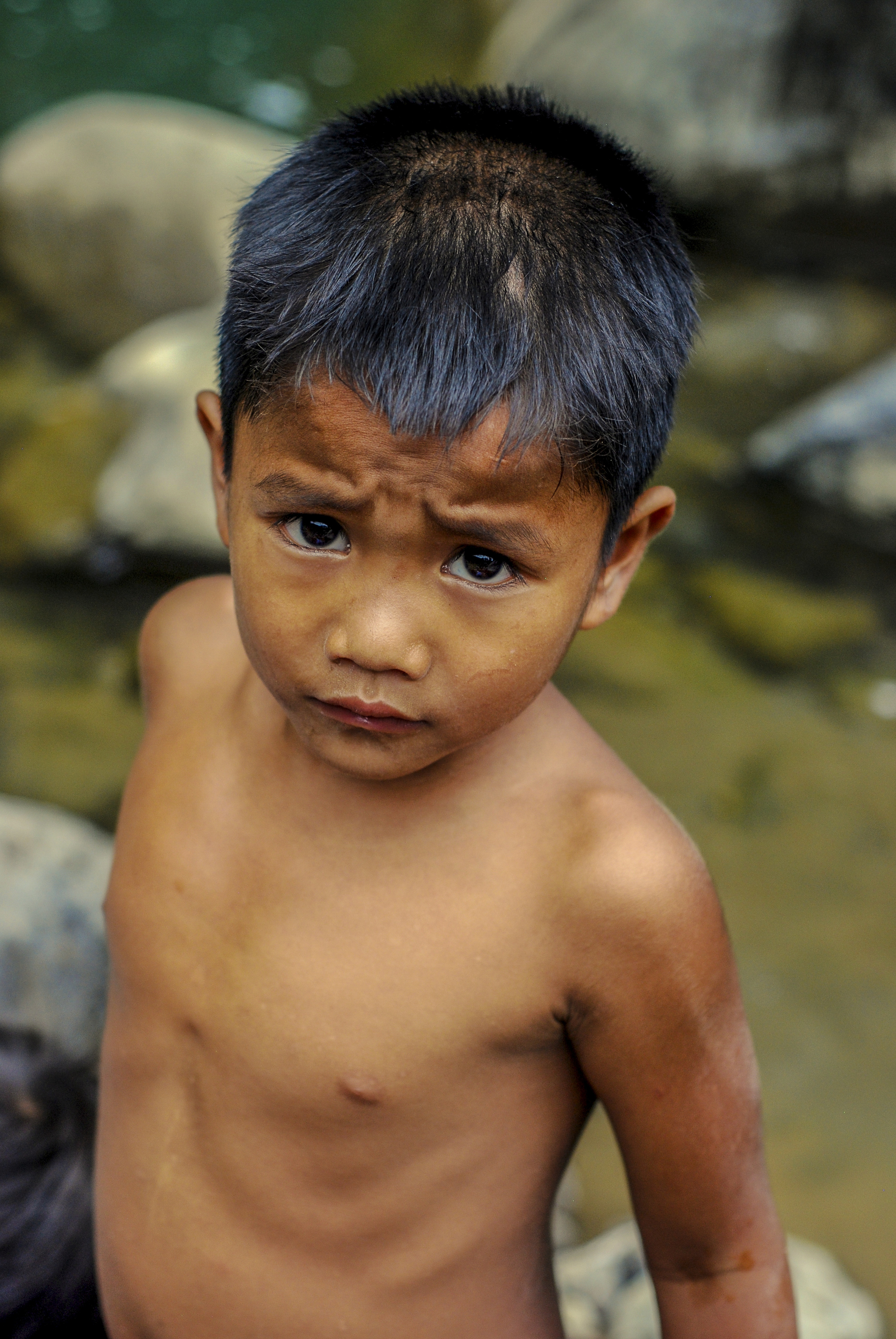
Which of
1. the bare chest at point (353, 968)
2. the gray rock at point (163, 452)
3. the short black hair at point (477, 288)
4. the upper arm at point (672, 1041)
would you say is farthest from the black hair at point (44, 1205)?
the gray rock at point (163, 452)

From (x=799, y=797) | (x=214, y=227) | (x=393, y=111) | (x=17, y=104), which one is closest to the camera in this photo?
(x=393, y=111)

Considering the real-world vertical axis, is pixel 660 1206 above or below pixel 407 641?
below

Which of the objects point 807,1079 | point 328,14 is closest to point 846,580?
point 807,1079

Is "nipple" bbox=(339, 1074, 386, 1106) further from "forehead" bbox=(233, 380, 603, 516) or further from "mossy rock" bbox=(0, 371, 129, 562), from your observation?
"mossy rock" bbox=(0, 371, 129, 562)

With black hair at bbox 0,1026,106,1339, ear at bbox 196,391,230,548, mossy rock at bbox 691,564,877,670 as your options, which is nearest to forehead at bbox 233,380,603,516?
ear at bbox 196,391,230,548

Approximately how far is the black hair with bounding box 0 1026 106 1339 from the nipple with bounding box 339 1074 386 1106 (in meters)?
0.78

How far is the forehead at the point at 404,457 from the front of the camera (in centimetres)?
105

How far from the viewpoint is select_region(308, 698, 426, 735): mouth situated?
1130 millimetres

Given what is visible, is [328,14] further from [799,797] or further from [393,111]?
[393,111]

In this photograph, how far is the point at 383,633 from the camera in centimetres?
108

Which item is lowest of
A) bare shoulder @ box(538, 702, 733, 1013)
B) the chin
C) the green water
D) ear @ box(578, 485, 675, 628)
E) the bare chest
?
the bare chest

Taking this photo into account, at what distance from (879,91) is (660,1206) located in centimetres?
549

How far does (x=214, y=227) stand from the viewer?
5.14 meters

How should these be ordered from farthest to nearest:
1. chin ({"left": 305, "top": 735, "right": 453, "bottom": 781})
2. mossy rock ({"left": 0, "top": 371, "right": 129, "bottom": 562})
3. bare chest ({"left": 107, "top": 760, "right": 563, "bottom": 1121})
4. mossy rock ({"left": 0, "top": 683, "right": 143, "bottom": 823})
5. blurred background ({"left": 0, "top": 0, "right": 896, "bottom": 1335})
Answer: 1. mossy rock ({"left": 0, "top": 371, "right": 129, "bottom": 562})
2. mossy rock ({"left": 0, "top": 683, "right": 143, "bottom": 823})
3. blurred background ({"left": 0, "top": 0, "right": 896, "bottom": 1335})
4. bare chest ({"left": 107, "top": 760, "right": 563, "bottom": 1121})
5. chin ({"left": 305, "top": 735, "right": 453, "bottom": 781})
